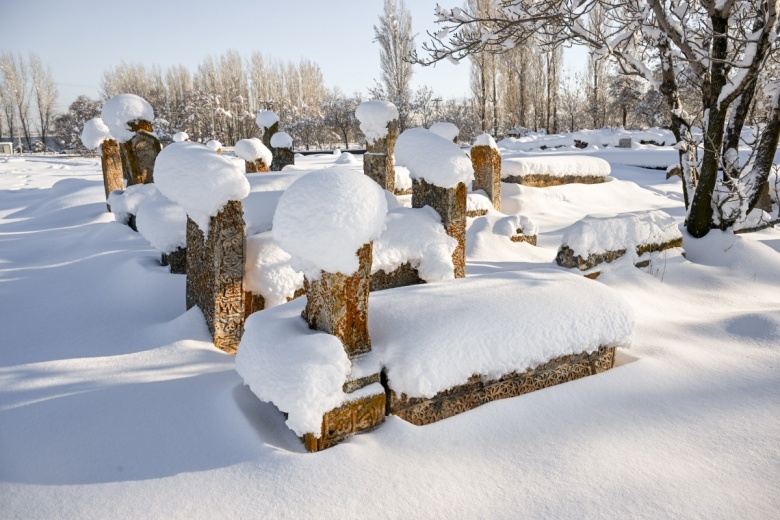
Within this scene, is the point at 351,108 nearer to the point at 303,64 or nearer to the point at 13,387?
the point at 303,64

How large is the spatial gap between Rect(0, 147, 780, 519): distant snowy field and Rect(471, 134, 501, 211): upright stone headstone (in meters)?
5.18

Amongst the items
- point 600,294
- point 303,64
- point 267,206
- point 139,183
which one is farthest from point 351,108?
point 600,294

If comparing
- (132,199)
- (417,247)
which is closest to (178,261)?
(417,247)

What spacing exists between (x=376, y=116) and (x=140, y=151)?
3369 millimetres

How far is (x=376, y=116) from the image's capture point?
6641 millimetres

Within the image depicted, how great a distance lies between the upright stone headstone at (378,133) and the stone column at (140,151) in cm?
290

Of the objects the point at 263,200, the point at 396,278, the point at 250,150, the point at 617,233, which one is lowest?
the point at 396,278

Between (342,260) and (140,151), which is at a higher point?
(140,151)

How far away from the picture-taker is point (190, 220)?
379cm

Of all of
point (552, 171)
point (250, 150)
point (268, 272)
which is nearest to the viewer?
point (268, 272)

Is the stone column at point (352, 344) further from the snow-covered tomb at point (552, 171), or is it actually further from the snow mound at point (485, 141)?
the snow-covered tomb at point (552, 171)

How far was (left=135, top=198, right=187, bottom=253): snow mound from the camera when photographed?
4.55 metres

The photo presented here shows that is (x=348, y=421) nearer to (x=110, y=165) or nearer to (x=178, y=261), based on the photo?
(x=178, y=261)

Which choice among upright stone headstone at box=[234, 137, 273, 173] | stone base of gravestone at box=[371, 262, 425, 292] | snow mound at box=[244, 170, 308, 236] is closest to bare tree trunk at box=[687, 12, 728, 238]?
stone base of gravestone at box=[371, 262, 425, 292]
